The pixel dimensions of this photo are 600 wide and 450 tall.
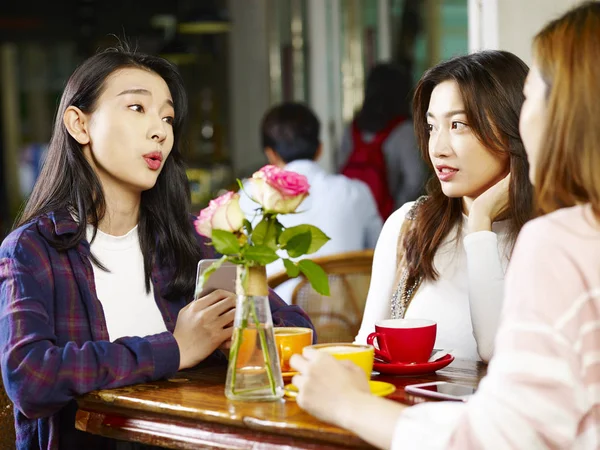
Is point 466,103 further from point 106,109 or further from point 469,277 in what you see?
point 106,109

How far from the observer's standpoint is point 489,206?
6.95ft

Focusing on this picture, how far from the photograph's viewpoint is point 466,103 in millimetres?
2145

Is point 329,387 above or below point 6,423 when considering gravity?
above

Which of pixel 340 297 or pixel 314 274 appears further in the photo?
pixel 340 297

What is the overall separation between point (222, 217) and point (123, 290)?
1.82 feet

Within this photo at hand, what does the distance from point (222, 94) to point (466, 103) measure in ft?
22.7

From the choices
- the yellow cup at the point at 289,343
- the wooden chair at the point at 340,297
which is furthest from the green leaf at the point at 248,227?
the wooden chair at the point at 340,297

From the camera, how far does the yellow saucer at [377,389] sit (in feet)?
5.16

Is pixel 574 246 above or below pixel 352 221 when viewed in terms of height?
above

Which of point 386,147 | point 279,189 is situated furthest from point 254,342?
point 386,147

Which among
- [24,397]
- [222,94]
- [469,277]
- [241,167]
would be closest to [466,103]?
[469,277]

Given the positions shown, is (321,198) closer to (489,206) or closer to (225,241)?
(489,206)

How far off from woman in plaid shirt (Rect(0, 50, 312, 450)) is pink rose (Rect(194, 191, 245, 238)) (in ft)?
1.00

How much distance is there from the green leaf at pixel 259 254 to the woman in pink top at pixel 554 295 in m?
0.41
